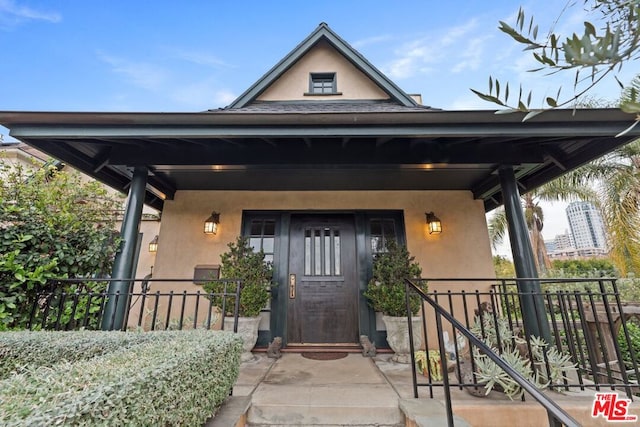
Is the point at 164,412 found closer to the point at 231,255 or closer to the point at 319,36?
the point at 231,255

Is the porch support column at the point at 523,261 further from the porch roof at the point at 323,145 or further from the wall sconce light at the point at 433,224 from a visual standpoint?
the wall sconce light at the point at 433,224

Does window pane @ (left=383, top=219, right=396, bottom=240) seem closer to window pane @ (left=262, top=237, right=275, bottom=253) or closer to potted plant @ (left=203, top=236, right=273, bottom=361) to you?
window pane @ (left=262, top=237, right=275, bottom=253)

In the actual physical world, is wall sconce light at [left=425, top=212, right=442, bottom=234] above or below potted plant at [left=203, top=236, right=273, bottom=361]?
Answer: above

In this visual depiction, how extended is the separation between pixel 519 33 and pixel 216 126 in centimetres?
251

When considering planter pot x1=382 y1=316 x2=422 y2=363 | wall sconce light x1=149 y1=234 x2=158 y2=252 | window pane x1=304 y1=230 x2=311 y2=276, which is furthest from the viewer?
wall sconce light x1=149 y1=234 x2=158 y2=252

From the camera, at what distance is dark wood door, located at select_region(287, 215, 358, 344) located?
392cm

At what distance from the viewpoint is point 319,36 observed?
18.3ft

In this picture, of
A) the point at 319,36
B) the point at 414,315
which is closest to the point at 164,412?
the point at 414,315

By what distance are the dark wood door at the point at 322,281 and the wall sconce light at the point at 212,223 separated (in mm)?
1236

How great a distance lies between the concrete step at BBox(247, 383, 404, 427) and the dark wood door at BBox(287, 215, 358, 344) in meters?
1.75

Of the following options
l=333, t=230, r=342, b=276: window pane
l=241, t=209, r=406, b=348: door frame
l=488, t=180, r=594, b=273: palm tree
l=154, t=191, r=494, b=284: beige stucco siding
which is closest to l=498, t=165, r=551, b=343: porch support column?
l=154, t=191, r=494, b=284: beige stucco siding

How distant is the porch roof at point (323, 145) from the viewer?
8.46 ft

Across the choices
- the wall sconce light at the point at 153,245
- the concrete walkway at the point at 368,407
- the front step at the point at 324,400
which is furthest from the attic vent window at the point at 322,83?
the concrete walkway at the point at 368,407

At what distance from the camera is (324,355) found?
351 centimetres
